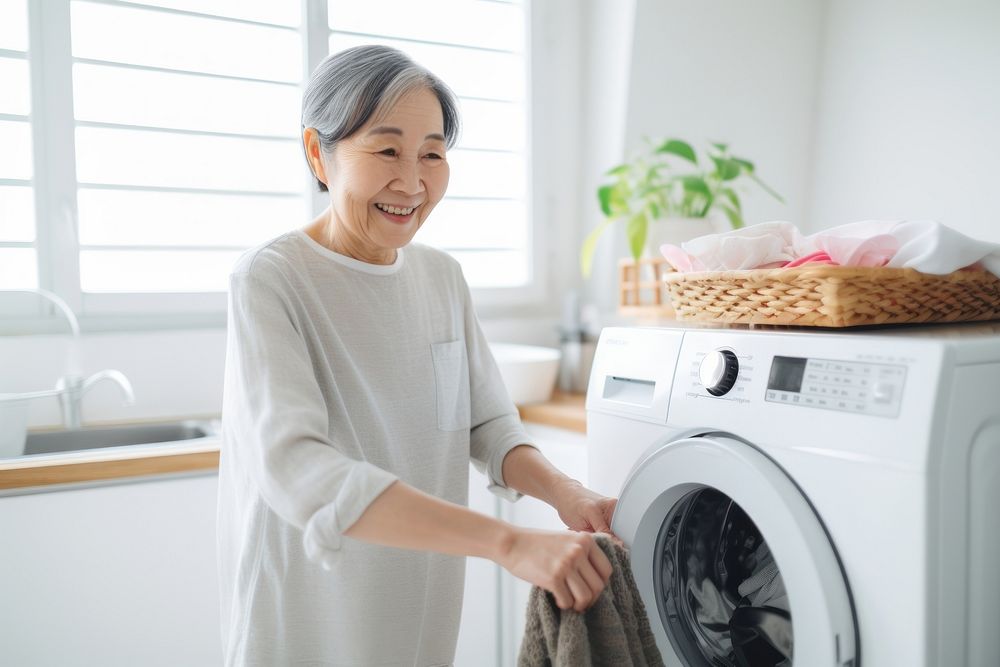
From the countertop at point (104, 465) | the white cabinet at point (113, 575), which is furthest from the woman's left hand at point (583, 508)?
the countertop at point (104, 465)

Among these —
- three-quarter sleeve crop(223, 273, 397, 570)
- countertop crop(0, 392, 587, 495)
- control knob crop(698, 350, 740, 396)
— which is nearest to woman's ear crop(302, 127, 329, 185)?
three-quarter sleeve crop(223, 273, 397, 570)

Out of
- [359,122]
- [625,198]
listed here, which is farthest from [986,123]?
[359,122]

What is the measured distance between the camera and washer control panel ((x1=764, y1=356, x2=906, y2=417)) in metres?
0.92

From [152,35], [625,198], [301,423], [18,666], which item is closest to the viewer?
[301,423]

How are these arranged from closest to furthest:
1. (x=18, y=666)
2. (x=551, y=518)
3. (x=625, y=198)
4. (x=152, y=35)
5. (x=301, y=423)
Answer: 1. (x=301, y=423)
2. (x=18, y=666)
3. (x=551, y=518)
4. (x=152, y=35)
5. (x=625, y=198)

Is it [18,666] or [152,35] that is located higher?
[152,35]

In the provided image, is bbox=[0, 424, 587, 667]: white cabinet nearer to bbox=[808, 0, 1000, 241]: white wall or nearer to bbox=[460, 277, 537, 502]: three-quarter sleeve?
bbox=[460, 277, 537, 502]: three-quarter sleeve

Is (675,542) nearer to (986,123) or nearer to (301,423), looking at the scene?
(301,423)

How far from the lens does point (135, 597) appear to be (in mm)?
1623

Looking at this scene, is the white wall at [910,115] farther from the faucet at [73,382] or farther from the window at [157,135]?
the faucet at [73,382]

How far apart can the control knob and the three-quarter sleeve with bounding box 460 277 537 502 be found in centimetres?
34

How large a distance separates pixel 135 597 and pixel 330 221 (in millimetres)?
933

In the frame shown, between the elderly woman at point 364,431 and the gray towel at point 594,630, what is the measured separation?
0.03m

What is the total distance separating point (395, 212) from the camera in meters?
1.18
